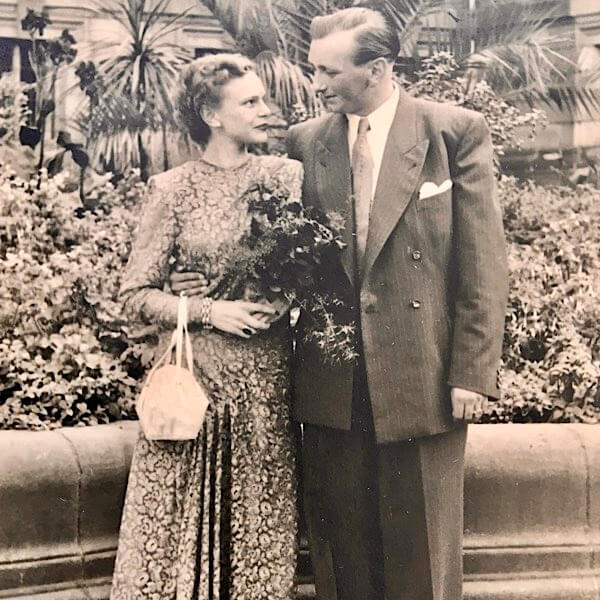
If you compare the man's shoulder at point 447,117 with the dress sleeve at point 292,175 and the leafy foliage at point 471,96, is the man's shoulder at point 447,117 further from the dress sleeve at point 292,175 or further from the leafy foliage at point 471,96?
the dress sleeve at point 292,175

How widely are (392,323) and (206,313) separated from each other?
0.49m

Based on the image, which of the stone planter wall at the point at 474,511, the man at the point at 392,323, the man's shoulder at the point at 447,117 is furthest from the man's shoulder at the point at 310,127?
the stone planter wall at the point at 474,511

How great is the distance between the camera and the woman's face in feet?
7.62

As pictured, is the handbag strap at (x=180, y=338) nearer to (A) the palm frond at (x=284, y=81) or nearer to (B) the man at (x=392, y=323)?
(B) the man at (x=392, y=323)

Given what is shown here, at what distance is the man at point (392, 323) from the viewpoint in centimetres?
227

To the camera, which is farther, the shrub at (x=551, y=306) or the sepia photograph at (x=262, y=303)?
the shrub at (x=551, y=306)

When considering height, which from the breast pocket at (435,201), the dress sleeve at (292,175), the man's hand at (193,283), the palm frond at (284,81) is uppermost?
the palm frond at (284,81)

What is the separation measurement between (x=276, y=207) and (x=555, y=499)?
111 centimetres

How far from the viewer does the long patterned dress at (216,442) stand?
227 centimetres

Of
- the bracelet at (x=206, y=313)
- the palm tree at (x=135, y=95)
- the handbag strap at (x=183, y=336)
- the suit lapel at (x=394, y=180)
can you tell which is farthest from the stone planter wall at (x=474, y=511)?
the palm tree at (x=135, y=95)

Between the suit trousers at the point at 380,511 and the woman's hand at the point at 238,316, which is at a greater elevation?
the woman's hand at the point at 238,316

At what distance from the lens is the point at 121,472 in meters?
2.32

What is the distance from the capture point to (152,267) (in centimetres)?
231

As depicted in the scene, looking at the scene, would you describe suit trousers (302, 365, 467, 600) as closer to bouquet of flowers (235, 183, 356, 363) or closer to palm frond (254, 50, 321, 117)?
bouquet of flowers (235, 183, 356, 363)
